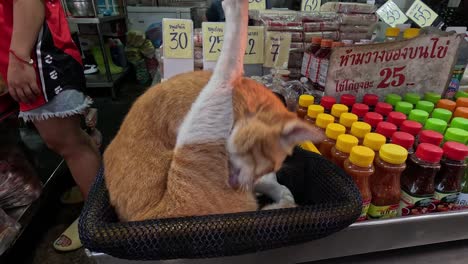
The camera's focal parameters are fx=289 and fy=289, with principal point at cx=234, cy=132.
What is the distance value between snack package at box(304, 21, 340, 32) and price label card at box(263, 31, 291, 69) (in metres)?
0.16

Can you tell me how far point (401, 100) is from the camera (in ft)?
2.64

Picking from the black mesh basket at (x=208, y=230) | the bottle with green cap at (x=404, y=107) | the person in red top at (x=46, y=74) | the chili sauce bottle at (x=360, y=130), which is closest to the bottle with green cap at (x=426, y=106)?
the bottle with green cap at (x=404, y=107)

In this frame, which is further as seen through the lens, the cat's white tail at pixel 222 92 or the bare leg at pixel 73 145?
the bare leg at pixel 73 145

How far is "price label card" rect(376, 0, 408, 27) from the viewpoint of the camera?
1331mm

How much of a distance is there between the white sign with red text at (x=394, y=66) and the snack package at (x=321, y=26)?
1.54 feet

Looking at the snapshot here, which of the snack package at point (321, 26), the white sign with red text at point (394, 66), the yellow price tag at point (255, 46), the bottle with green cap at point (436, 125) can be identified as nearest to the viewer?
the bottle with green cap at point (436, 125)

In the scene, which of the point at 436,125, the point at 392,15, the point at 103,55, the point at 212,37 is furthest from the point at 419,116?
the point at 103,55

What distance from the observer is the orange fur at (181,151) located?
16.1 inches

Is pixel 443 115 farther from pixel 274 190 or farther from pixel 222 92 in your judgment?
pixel 222 92

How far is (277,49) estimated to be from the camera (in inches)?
42.4

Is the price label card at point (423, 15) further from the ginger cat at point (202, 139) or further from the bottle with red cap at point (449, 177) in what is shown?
the ginger cat at point (202, 139)

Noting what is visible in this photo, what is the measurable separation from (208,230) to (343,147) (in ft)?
1.08

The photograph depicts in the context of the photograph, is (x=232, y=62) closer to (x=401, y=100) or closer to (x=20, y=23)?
(x=401, y=100)

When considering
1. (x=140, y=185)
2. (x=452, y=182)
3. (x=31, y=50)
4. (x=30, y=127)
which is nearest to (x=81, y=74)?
(x=31, y=50)
